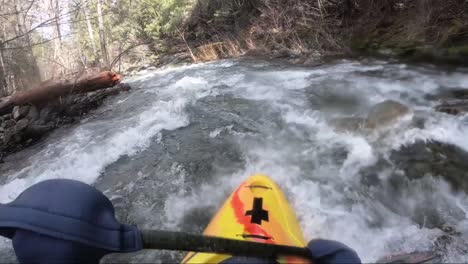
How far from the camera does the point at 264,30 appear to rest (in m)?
10.3

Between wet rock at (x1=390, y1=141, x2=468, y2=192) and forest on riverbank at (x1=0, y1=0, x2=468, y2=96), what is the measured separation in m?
2.86

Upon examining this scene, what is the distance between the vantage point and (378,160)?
12.4 ft

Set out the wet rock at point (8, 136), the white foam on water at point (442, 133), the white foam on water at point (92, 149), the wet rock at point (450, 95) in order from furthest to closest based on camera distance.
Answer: the wet rock at point (8, 136) < the wet rock at point (450, 95) < the white foam on water at point (92, 149) < the white foam on water at point (442, 133)

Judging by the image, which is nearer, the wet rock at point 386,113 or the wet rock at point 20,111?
the wet rock at point 386,113

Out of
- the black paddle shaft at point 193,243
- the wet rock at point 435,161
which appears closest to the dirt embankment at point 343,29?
the wet rock at point 435,161

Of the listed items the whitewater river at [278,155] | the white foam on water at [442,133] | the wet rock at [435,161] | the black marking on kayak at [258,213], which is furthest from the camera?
the white foam on water at [442,133]

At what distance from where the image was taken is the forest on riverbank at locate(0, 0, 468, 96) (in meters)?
6.52

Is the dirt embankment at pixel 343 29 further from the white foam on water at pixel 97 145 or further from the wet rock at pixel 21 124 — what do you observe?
the wet rock at pixel 21 124

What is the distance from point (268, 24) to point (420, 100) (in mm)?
5965

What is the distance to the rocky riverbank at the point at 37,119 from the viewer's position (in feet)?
17.3

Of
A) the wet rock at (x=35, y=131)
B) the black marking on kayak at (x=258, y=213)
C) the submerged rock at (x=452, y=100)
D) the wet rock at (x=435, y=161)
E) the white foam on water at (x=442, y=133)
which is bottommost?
the wet rock at (x=435, y=161)

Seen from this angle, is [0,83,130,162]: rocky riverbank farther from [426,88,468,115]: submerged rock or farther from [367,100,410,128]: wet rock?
[426,88,468,115]: submerged rock

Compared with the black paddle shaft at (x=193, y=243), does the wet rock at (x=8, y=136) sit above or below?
below

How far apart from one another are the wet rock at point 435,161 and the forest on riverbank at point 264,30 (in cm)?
286
